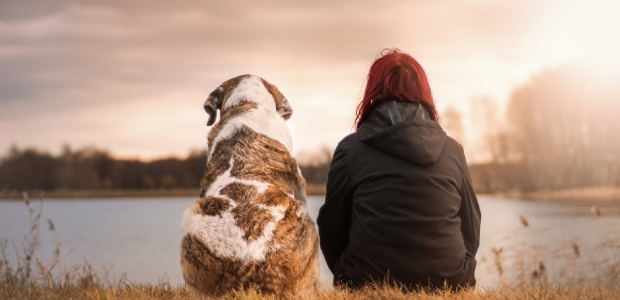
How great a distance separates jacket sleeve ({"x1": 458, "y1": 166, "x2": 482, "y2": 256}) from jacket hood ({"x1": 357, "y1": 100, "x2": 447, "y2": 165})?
0.52 meters

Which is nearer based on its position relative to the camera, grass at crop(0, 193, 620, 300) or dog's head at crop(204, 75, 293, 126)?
grass at crop(0, 193, 620, 300)

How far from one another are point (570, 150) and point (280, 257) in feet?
117

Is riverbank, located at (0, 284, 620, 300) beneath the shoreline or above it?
above

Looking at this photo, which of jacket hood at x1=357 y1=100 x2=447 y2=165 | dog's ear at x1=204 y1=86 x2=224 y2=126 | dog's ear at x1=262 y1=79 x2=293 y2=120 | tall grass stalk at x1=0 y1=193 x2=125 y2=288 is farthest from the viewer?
tall grass stalk at x1=0 y1=193 x2=125 y2=288

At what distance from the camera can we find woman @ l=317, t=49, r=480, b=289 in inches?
182

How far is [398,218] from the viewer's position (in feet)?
15.1

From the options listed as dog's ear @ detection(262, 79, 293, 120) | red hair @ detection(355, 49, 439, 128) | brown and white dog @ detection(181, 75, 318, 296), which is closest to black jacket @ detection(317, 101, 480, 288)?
red hair @ detection(355, 49, 439, 128)

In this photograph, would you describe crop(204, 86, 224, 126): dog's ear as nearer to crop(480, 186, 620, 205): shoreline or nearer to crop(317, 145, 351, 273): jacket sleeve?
crop(317, 145, 351, 273): jacket sleeve

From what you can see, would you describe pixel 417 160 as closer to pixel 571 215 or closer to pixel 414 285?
pixel 414 285

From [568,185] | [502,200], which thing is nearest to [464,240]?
[502,200]

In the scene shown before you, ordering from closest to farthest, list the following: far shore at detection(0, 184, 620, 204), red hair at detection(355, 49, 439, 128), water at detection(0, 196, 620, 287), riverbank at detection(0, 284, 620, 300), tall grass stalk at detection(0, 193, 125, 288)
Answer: riverbank at detection(0, 284, 620, 300) < red hair at detection(355, 49, 439, 128) < tall grass stalk at detection(0, 193, 125, 288) < water at detection(0, 196, 620, 287) < far shore at detection(0, 184, 620, 204)

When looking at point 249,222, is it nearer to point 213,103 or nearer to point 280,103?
point 280,103

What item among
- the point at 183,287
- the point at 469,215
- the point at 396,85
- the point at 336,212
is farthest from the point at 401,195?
the point at 183,287

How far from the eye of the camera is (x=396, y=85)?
4992 millimetres
